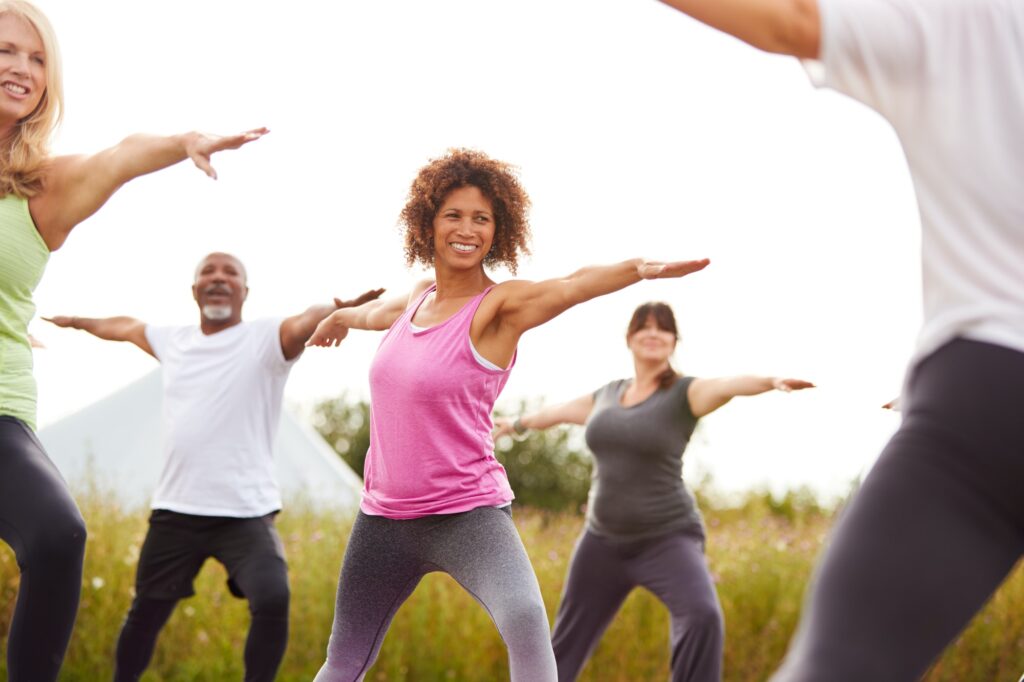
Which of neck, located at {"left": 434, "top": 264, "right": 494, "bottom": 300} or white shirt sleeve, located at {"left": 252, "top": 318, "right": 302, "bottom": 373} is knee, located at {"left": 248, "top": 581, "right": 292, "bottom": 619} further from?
neck, located at {"left": 434, "top": 264, "right": 494, "bottom": 300}

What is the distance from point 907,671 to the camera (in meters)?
1.70

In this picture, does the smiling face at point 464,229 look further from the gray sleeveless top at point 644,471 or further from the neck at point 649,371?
the neck at point 649,371

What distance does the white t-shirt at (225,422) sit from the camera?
5.43 m

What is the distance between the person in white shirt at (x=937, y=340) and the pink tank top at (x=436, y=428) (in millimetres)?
2113

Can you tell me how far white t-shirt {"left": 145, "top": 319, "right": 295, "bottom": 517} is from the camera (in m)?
5.43

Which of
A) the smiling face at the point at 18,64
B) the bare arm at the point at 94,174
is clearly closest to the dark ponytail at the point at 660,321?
the bare arm at the point at 94,174

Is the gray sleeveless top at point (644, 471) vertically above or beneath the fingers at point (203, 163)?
beneath

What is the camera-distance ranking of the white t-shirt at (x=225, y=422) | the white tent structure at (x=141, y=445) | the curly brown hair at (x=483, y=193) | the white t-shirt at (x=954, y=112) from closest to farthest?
the white t-shirt at (x=954, y=112), the curly brown hair at (x=483, y=193), the white t-shirt at (x=225, y=422), the white tent structure at (x=141, y=445)

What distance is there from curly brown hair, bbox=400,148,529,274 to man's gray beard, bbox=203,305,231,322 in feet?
5.02

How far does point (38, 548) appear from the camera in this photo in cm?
332

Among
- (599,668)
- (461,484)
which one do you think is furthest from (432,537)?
(599,668)

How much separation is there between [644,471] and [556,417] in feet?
2.84

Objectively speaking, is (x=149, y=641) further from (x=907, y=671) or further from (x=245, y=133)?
(x=907, y=671)

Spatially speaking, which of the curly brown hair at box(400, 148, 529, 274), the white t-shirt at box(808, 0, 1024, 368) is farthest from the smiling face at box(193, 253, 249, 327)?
the white t-shirt at box(808, 0, 1024, 368)
